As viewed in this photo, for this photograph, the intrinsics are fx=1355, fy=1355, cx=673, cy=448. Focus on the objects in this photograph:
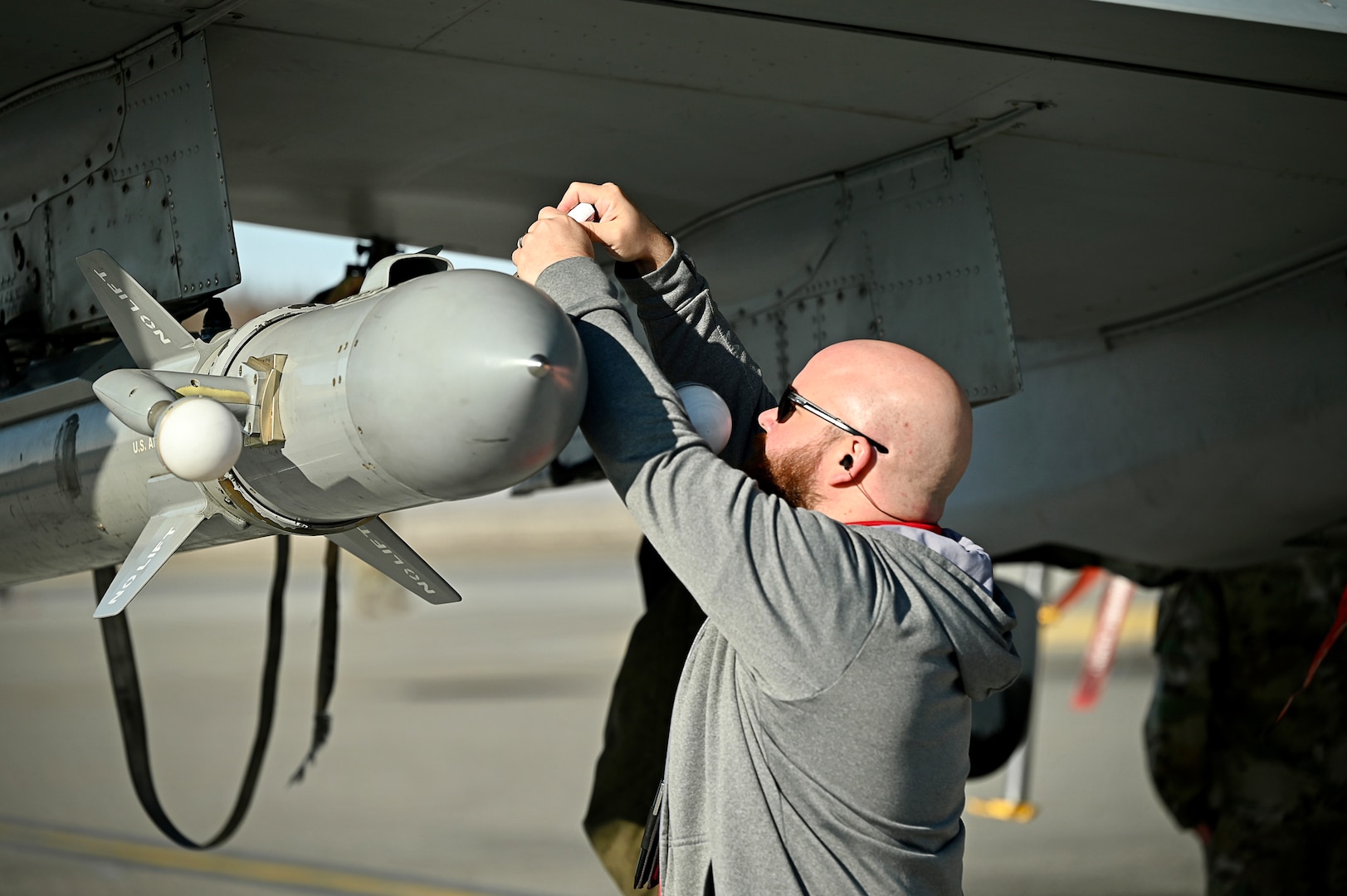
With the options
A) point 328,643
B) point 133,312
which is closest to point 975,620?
point 133,312

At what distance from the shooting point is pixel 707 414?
1856 mm

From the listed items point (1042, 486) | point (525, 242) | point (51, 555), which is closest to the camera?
point (525, 242)

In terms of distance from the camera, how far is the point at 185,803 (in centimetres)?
903

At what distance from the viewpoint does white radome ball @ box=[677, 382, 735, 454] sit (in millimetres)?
1845

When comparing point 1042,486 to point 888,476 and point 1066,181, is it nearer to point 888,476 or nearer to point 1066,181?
point 1066,181

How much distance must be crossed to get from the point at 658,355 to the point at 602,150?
4.64 ft

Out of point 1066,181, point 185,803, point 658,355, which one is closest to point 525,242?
point 658,355

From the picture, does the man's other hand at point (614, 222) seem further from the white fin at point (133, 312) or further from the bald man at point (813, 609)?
the white fin at point (133, 312)

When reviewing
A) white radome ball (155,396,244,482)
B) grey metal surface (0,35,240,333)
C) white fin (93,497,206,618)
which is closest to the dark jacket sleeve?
white radome ball (155,396,244,482)

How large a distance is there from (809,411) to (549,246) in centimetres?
43

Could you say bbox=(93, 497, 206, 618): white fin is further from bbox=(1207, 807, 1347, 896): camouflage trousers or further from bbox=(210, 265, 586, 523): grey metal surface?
bbox=(1207, 807, 1347, 896): camouflage trousers

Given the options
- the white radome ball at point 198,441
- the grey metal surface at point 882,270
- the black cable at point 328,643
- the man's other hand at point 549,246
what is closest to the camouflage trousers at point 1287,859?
the grey metal surface at point 882,270

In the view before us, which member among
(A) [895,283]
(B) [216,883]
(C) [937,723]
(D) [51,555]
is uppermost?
(A) [895,283]

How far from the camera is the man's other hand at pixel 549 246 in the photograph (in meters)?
1.91
